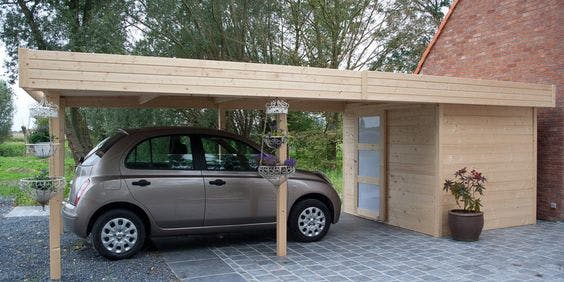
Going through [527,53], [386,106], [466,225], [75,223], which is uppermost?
[527,53]

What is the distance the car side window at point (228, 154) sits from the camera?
Result: 6.59 metres

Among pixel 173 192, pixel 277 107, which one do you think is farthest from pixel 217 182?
pixel 277 107

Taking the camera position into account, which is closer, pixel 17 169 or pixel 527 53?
pixel 527 53

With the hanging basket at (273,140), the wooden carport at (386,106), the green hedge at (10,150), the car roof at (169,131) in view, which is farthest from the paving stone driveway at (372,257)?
the green hedge at (10,150)

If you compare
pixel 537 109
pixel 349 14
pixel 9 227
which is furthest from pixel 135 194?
pixel 349 14

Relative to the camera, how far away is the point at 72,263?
19.4 ft

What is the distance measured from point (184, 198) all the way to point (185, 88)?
1.66 meters

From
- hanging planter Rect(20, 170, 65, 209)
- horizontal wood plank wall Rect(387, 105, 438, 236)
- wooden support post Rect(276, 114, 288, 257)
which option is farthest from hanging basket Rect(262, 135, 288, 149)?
horizontal wood plank wall Rect(387, 105, 438, 236)

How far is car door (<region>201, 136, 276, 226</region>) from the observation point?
21.2ft

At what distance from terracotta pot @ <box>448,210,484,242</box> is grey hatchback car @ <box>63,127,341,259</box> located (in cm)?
211

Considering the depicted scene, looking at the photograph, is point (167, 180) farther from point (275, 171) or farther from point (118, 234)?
point (275, 171)

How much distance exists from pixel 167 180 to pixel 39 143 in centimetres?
169

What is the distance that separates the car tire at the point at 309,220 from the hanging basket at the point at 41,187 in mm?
3310

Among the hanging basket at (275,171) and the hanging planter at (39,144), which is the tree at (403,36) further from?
the hanging planter at (39,144)
